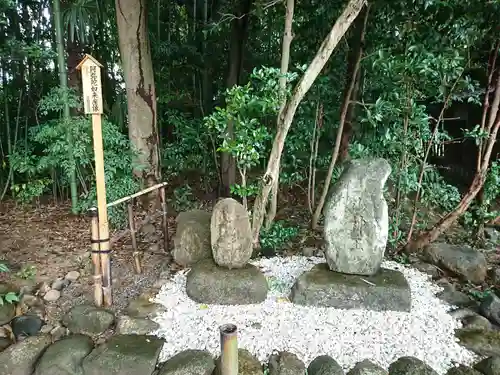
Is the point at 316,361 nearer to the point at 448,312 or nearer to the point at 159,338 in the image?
the point at 159,338

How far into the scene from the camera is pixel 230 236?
3.17m

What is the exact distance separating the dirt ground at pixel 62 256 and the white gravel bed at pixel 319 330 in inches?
19.7

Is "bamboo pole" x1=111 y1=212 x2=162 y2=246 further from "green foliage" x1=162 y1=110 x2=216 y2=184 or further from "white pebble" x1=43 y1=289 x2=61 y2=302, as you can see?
"green foliage" x1=162 y1=110 x2=216 y2=184

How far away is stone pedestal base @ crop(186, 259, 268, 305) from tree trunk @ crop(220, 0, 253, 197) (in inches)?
89.5

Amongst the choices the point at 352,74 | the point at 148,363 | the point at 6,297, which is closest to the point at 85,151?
the point at 6,297

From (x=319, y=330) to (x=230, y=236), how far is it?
1020 mm

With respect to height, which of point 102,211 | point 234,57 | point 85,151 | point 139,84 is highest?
point 234,57

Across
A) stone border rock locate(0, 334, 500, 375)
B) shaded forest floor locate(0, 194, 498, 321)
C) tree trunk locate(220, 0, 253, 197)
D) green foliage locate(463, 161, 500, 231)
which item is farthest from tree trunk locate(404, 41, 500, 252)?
tree trunk locate(220, 0, 253, 197)

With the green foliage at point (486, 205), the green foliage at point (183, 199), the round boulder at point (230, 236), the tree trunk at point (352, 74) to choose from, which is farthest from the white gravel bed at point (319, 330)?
the green foliage at point (183, 199)

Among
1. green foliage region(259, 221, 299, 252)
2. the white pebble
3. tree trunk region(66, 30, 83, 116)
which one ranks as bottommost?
the white pebble

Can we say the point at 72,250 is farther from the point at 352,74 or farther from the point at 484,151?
the point at 484,151

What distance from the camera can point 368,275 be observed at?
3.08 meters

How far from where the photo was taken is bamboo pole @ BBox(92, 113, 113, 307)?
2816 millimetres

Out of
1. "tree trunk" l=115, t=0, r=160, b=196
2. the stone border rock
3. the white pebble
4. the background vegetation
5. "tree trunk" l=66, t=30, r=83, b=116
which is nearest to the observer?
the stone border rock
